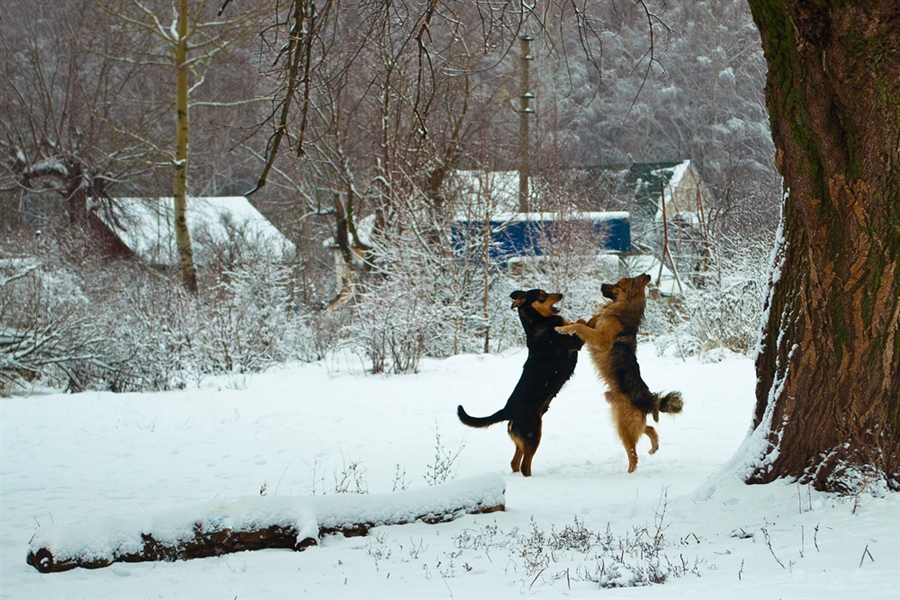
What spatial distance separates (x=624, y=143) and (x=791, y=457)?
115ft

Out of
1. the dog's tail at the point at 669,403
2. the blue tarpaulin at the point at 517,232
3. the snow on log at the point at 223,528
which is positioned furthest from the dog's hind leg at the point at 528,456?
the blue tarpaulin at the point at 517,232

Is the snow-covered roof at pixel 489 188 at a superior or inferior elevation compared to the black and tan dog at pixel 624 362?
superior

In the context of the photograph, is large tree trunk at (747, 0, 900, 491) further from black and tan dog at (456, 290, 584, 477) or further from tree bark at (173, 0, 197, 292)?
tree bark at (173, 0, 197, 292)

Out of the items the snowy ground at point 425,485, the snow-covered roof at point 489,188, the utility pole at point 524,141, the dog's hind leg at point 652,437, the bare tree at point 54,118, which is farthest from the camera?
the bare tree at point 54,118

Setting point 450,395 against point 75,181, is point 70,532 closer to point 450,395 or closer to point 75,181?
point 450,395

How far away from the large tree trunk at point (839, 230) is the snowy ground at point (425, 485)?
290 mm

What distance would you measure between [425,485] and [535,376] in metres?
1.28

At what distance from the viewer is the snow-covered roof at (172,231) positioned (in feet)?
90.7

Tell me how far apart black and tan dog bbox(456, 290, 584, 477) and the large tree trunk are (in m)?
2.51

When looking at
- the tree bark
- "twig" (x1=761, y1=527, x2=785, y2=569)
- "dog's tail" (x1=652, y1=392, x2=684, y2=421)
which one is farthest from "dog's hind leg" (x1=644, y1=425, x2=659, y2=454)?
the tree bark

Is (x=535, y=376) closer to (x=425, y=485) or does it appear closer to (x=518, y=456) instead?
(x=518, y=456)

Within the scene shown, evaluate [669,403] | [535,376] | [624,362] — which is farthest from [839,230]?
[535,376]

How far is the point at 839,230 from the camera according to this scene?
444 cm

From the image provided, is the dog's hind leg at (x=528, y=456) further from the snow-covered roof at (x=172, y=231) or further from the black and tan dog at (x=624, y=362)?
the snow-covered roof at (x=172, y=231)
